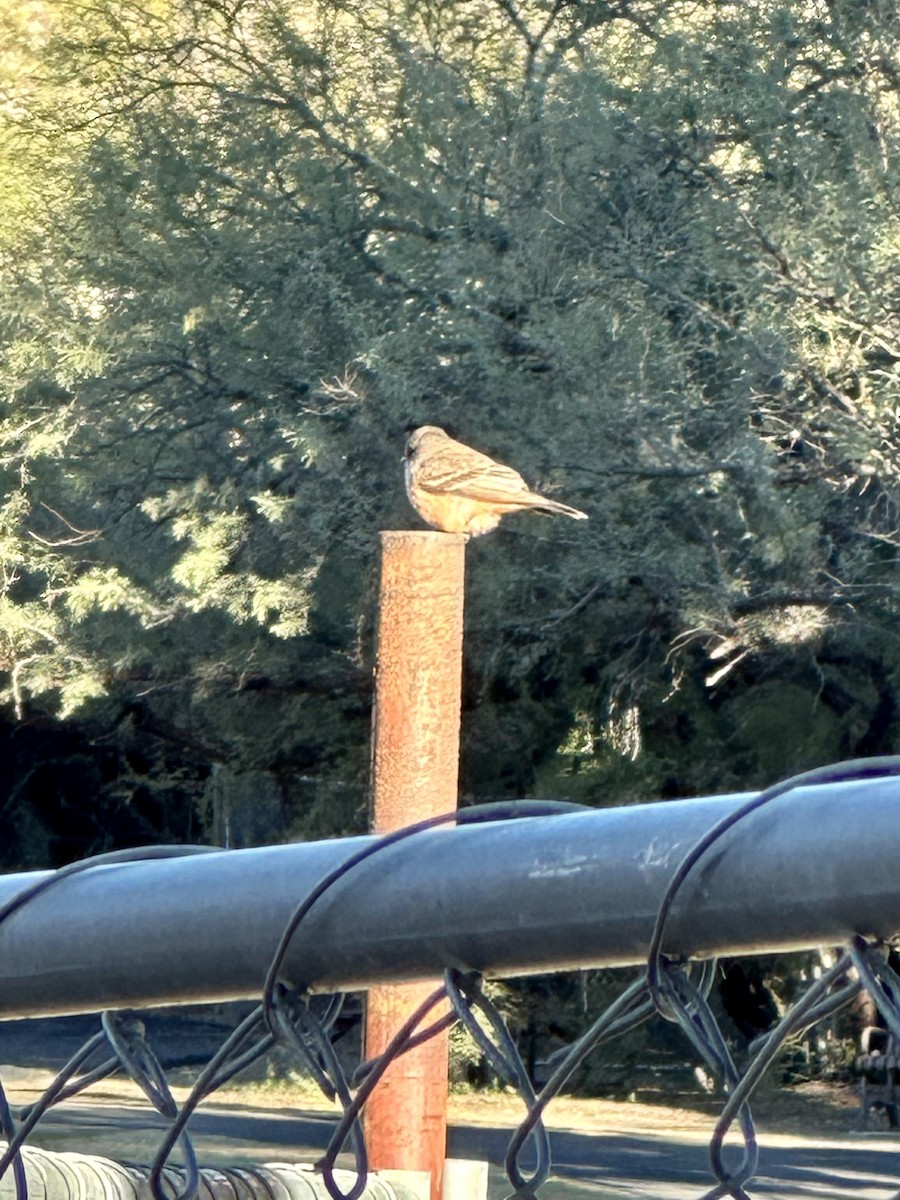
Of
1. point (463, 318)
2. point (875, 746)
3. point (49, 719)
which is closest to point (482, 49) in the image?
point (463, 318)

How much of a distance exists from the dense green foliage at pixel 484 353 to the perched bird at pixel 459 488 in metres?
1.32

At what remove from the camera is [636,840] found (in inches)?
35.8

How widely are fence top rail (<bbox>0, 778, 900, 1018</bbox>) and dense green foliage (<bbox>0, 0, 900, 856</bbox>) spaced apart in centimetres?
666

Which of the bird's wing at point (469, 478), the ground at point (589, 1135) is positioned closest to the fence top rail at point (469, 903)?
the bird's wing at point (469, 478)

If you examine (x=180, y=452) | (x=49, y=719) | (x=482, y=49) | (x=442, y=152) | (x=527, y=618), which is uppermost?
(x=482, y=49)

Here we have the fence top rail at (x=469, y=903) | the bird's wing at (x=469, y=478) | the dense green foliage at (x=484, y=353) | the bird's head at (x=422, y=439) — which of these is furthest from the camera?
the dense green foliage at (x=484, y=353)

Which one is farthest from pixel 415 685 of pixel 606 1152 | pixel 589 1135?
pixel 589 1135

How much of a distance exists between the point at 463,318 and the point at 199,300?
1579 millimetres

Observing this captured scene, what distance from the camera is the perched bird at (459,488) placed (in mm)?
Answer: 6539

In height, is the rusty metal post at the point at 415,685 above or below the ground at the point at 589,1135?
above

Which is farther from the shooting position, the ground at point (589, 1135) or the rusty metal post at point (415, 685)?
the ground at point (589, 1135)

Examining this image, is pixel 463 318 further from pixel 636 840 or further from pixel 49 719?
pixel 636 840

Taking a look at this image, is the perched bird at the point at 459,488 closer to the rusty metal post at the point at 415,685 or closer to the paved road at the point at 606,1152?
the rusty metal post at the point at 415,685

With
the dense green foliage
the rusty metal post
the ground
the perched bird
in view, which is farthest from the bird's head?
the ground
